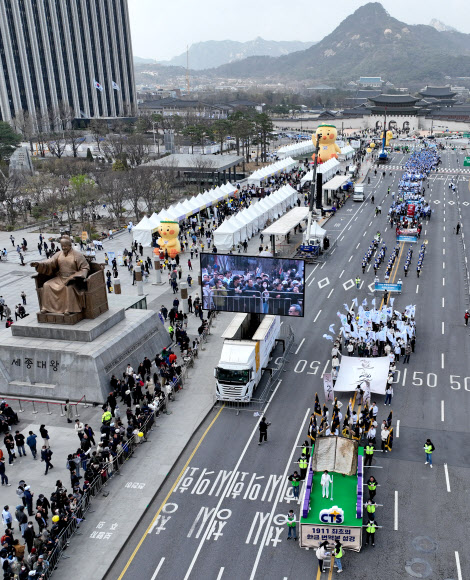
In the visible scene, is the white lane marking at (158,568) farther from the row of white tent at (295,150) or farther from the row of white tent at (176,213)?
the row of white tent at (295,150)

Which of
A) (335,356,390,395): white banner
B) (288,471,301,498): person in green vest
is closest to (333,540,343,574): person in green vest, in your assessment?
(288,471,301,498): person in green vest

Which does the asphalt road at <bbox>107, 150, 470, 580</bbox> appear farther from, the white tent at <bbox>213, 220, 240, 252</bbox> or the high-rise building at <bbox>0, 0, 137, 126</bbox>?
the high-rise building at <bbox>0, 0, 137, 126</bbox>

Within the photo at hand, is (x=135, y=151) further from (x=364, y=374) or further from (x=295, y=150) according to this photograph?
(x=364, y=374)

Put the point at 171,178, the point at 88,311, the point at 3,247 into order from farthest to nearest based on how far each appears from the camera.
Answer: the point at 171,178
the point at 3,247
the point at 88,311

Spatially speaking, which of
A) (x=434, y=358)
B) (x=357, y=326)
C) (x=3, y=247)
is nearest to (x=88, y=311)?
(x=357, y=326)

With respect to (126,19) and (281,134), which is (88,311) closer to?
(281,134)

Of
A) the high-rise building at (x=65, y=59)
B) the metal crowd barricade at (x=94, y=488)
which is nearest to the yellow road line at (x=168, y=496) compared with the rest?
the metal crowd barricade at (x=94, y=488)
